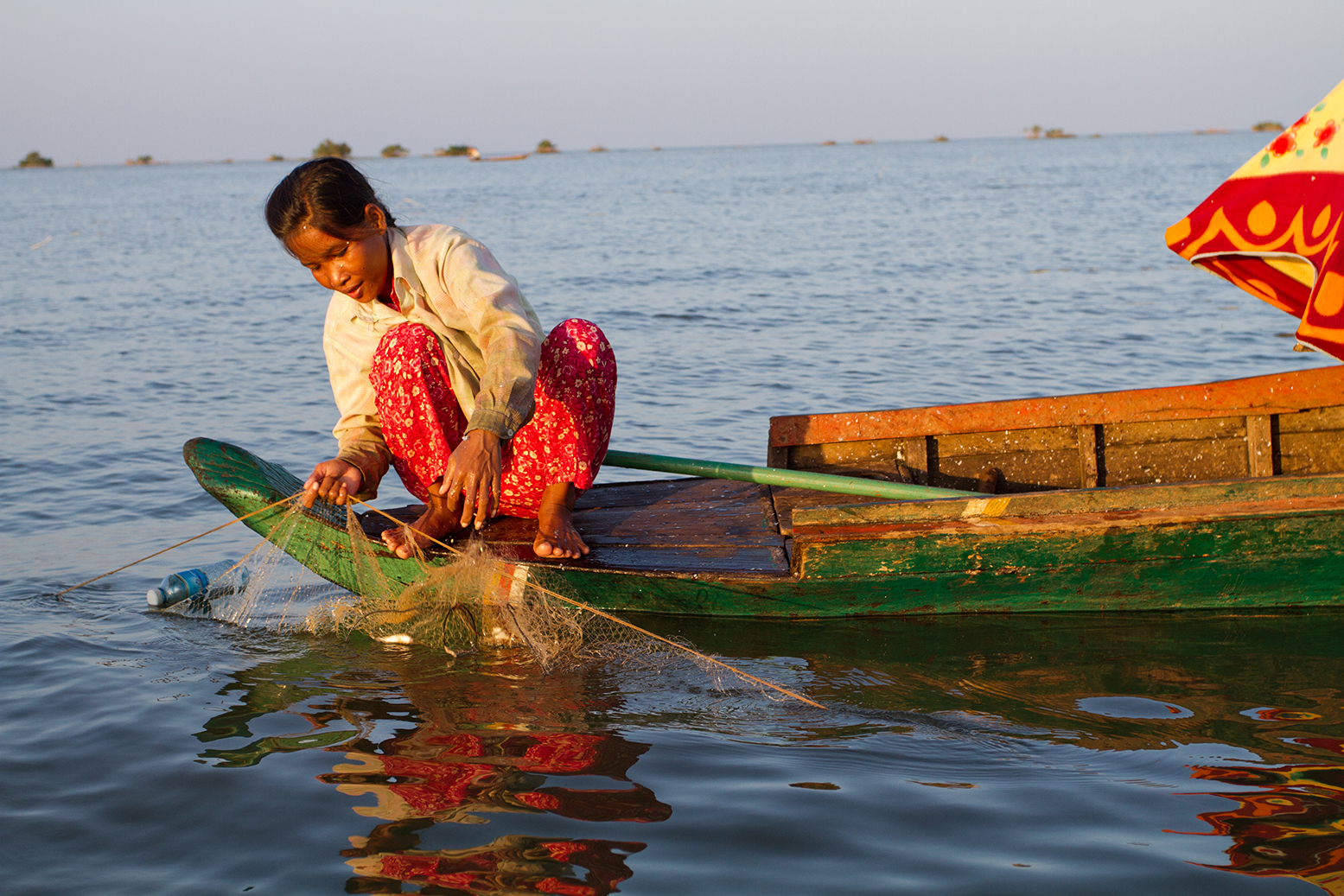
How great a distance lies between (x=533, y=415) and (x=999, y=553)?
1580 millimetres

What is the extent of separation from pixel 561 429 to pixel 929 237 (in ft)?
63.6

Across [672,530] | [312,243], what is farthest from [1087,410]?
[312,243]

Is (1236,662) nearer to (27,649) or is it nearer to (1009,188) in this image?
(27,649)

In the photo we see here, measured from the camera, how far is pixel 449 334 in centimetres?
335

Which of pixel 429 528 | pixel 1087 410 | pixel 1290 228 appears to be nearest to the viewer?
pixel 429 528

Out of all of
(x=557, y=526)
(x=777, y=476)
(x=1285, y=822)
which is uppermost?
(x=777, y=476)

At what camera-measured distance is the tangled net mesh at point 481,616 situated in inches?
130

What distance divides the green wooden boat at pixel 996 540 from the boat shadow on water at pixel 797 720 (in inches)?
6.1

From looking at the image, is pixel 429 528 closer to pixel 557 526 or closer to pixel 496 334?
pixel 557 526

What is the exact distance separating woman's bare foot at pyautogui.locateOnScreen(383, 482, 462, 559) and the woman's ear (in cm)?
82

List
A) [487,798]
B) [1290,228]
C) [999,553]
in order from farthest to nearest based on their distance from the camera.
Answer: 1. [1290,228]
2. [999,553]
3. [487,798]

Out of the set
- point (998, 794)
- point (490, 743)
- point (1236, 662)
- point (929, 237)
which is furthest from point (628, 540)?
point (929, 237)

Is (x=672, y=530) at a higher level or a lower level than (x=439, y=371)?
lower

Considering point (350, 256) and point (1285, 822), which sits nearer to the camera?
point (1285, 822)
